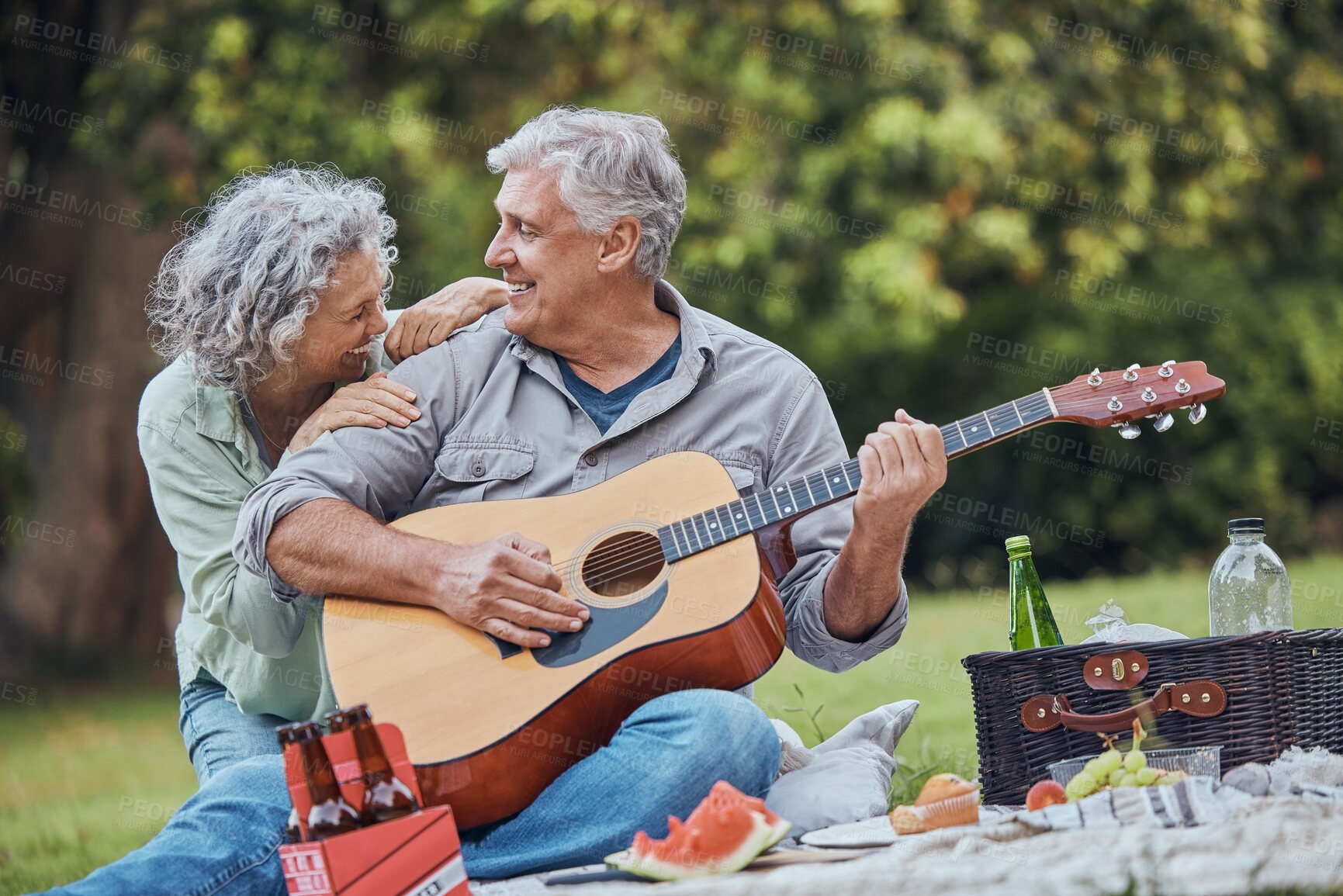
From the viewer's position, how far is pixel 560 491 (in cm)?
321

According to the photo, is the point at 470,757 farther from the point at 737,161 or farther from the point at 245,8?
the point at 737,161

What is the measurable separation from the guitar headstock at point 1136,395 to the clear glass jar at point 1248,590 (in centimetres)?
51

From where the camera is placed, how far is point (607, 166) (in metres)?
3.35

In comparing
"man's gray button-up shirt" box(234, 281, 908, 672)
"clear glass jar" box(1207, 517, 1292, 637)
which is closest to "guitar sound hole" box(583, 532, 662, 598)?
"man's gray button-up shirt" box(234, 281, 908, 672)

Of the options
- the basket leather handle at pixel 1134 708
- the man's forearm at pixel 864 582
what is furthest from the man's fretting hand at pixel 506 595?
the basket leather handle at pixel 1134 708

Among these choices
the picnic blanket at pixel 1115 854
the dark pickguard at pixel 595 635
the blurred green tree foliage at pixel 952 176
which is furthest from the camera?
the blurred green tree foliage at pixel 952 176

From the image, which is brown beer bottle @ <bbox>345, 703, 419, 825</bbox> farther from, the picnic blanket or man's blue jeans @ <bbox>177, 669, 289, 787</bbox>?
man's blue jeans @ <bbox>177, 669, 289, 787</bbox>

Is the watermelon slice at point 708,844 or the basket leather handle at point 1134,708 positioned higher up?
the basket leather handle at point 1134,708

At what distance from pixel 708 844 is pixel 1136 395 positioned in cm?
124

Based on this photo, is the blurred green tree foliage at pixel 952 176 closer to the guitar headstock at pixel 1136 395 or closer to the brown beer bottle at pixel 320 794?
the guitar headstock at pixel 1136 395

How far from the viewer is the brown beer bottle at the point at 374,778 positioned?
94.7 inches

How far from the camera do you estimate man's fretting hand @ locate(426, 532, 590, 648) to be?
2.77 m

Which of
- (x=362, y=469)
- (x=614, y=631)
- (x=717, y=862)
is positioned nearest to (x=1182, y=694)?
(x=717, y=862)

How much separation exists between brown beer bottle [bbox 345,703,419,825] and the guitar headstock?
1.48 meters
